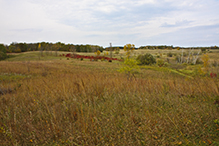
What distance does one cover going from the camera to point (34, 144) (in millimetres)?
2396

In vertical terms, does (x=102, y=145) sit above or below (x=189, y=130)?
below

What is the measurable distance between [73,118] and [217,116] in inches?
117

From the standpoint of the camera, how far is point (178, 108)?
3123 mm

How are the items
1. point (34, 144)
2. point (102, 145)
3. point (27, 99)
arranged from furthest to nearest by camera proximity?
point (27, 99) → point (34, 144) → point (102, 145)

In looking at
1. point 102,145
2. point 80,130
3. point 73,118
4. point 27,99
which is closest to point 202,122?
point 102,145

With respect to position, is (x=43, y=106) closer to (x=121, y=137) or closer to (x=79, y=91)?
(x=79, y=91)

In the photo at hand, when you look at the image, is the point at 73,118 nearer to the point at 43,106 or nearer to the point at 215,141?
the point at 43,106

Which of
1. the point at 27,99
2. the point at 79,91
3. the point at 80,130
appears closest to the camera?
the point at 80,130

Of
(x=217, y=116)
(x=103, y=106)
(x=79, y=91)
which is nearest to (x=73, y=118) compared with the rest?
(x=103, y=106)

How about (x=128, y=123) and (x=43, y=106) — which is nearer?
(x=128, y=123)

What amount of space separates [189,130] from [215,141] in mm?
386

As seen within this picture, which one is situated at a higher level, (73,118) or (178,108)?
(178,108)

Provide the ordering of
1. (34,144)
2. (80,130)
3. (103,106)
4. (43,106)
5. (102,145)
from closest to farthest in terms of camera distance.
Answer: (102,145) → (34,144) → (80,130) → (103,106) → (43,106)

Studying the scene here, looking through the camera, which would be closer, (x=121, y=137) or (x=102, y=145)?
(x=102, y=145)
